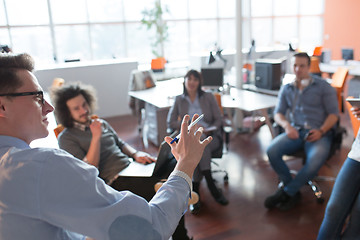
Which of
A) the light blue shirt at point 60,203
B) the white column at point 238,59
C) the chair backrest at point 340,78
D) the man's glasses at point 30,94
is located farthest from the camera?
the white column at point 238,59

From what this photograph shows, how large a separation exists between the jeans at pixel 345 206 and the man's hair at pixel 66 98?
1.95 m

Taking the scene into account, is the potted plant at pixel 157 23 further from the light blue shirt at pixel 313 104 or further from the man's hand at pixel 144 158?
the man's hand at pixel 144 158

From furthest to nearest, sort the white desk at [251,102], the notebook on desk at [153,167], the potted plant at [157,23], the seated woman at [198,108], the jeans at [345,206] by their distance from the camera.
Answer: the potted plant at [157,23] → the white desk at [251,102] → the seated woman at [198,108] → the notebook on desk at [153,167] → the jeans at [345,206]

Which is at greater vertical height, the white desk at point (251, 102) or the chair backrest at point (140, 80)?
the chair backrest at point (140, 80)

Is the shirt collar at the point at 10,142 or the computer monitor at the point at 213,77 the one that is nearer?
the shirt collar at the point at 10,142

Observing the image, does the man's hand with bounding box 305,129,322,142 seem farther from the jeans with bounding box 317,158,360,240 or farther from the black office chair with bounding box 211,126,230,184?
the jeans with bounding box 317,158,360,240

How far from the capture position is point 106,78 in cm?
688

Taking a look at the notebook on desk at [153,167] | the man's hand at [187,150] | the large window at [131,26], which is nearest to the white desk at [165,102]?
the notebook on desk at [153,167]

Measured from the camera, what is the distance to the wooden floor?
2.91m

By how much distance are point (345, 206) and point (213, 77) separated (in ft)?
10.6

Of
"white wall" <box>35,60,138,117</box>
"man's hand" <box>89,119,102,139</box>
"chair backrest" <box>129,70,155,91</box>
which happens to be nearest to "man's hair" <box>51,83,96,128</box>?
"man's hand" <box>89,119,102,139</box>

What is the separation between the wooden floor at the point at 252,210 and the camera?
2912 mm

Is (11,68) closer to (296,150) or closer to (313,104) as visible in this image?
(296,150)

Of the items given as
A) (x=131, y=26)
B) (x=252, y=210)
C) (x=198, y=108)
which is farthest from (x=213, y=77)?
(x=131, y=26)
